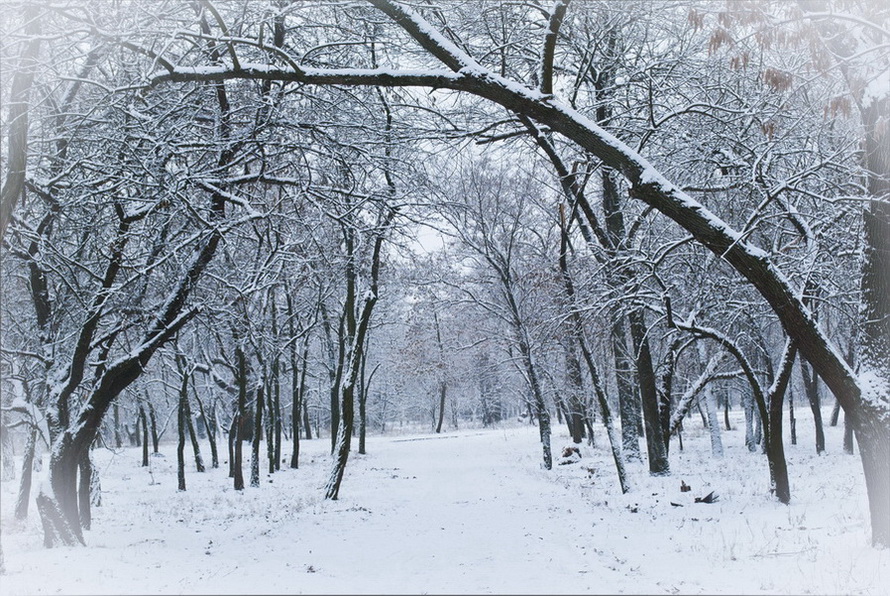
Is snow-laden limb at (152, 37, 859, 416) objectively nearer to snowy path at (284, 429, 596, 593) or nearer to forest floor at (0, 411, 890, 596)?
forest floor at (0, 411, 890, 596)

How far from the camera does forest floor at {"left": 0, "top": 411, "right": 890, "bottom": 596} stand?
5582 mm

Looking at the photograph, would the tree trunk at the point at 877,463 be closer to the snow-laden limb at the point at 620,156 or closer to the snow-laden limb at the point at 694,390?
the snow-laden limb at the point at 620,156

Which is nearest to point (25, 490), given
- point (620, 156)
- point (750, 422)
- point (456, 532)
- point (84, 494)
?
point (84, 494)

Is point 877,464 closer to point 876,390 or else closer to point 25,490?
point 876,390

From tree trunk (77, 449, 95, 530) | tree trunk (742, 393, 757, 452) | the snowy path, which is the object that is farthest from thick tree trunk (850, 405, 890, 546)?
tree trunk (742, 393, 757, 452)

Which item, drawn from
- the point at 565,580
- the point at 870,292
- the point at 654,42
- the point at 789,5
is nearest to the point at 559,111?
the point at 789,5

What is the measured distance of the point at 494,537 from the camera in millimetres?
8469

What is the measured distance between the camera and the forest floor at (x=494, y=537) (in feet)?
18.3

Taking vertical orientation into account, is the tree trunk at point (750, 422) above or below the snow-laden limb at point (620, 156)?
below

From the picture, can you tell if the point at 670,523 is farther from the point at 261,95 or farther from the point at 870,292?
the point at 261,95

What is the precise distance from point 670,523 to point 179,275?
8.69 m

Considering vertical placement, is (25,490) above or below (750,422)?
above

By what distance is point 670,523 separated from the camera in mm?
9445

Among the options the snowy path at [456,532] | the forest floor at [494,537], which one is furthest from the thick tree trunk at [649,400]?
the snowy path at [456,532]
